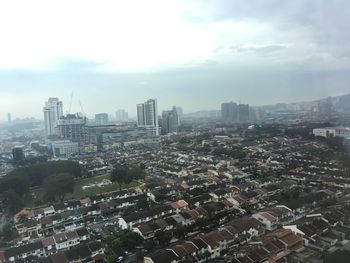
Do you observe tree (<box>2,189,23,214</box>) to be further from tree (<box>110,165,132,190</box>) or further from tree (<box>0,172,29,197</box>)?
tree (<box>110,165,132,190</box>)

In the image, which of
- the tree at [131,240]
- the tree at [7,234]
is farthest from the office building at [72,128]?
the tree at [131,240]

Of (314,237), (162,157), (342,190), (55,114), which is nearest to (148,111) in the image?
(55,114)

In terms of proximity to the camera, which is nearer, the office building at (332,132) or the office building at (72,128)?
the office building at (332,132)

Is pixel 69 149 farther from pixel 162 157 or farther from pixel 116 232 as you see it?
pixel 116 232

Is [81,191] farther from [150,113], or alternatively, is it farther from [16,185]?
[150,113]

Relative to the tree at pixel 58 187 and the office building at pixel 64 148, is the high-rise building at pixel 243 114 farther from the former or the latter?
the tree at pixel 58 187

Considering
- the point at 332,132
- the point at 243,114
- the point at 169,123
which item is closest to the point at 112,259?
the point at 332,132

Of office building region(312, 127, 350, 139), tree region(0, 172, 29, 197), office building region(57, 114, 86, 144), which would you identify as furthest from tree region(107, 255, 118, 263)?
office building region(57, 114, 86, 144)
